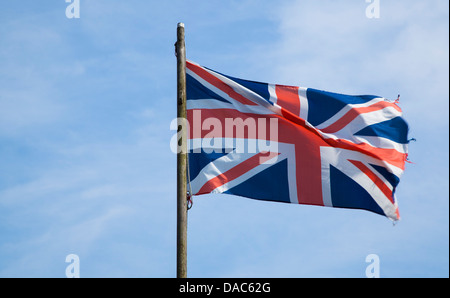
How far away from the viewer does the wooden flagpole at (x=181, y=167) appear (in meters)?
12.9

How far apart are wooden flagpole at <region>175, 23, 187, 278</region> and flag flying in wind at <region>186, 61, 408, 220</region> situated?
3.12 feet

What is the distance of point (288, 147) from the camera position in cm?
1530

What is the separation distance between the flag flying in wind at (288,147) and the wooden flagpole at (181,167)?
3.12 feet

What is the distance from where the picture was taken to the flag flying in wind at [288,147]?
48.9 feet

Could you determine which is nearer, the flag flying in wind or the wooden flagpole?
the wooden flagpole

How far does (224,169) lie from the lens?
48.8 ft

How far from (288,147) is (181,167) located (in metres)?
2.70

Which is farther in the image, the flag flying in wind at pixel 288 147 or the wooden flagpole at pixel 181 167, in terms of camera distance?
the flag flying in wind at pixel 288 147

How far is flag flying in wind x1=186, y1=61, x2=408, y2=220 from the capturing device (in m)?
14.9

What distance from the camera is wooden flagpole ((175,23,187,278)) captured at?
12922mm
